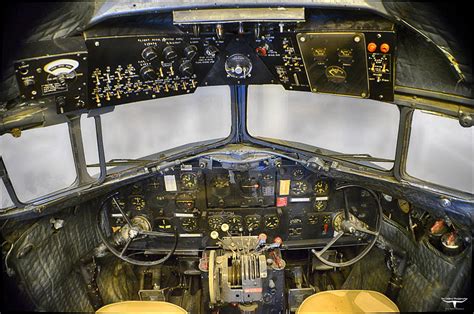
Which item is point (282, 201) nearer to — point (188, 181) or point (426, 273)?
point (188, 181)

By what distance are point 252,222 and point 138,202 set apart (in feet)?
2.69

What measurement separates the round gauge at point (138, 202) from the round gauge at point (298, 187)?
105 cm

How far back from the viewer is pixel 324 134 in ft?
10.6

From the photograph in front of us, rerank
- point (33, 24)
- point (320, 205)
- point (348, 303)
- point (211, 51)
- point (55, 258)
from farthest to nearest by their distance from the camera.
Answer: point (320, 205) < point (348, 303) < point (55, 258) < point (211, 51) < point (33, 24)

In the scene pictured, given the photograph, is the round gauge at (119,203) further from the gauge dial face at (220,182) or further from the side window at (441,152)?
the side window at (441,152)

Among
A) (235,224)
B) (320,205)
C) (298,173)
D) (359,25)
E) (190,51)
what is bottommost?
(235,224)

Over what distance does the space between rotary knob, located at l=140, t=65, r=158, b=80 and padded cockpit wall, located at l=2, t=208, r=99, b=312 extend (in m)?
1.12

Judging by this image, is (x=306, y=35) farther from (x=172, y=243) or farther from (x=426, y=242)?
(x=172, y=243)

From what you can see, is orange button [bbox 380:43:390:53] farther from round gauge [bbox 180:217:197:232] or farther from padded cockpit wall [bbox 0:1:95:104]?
round gauge [bbox 180:217:197:232]

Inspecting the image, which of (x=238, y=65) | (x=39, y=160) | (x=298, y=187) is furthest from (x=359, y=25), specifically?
(x=39, y=160)

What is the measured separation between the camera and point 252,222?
11.8ft

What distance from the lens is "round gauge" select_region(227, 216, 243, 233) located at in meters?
3.56

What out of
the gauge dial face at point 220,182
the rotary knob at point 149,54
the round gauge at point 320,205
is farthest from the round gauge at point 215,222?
the rotary knob at point 149,54

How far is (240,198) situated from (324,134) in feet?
2.46
